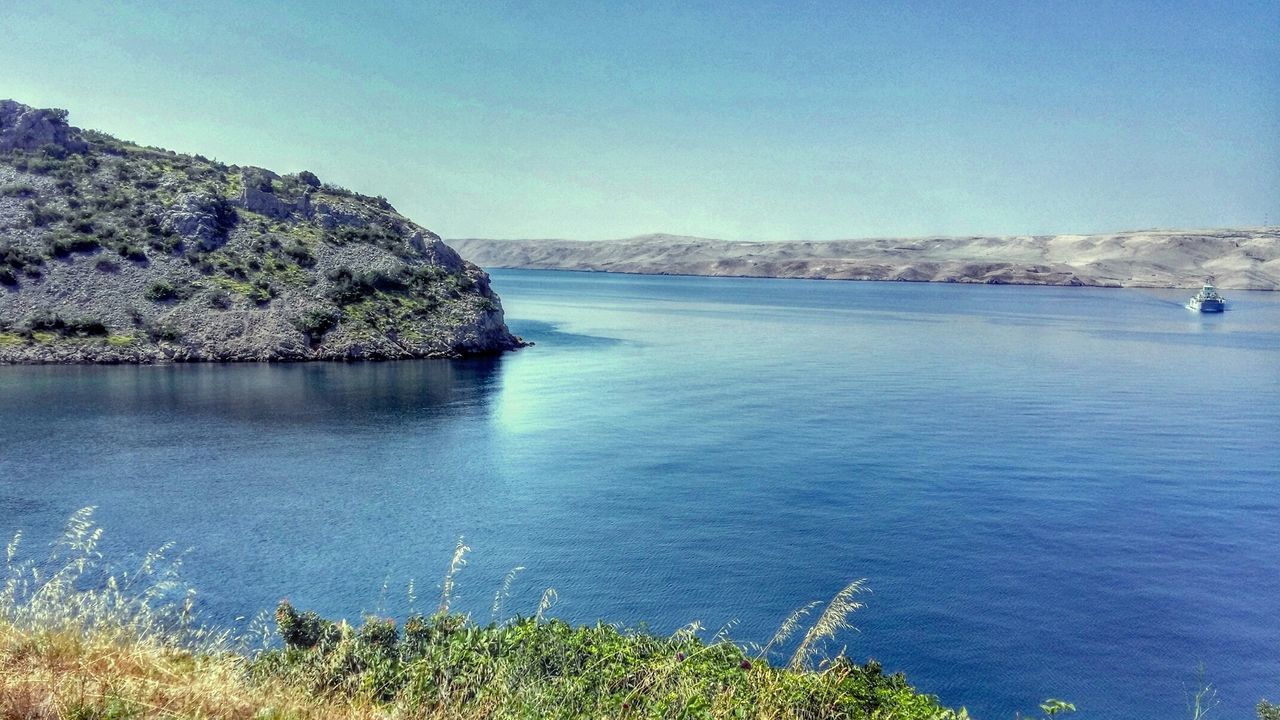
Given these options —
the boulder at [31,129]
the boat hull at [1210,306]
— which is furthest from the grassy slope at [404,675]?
the boat hull at [1210,306]

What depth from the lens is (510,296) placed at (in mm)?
166000

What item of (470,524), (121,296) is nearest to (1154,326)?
(470,524)

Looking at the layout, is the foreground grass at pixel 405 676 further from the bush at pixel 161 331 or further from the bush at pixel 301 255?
the bush at pixel 301 255

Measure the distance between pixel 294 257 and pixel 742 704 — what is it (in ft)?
249

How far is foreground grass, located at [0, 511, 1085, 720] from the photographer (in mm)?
7824

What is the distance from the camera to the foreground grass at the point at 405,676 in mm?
7824

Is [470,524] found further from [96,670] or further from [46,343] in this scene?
[46,343]

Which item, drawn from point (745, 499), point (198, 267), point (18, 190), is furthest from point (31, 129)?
point (745, 499)

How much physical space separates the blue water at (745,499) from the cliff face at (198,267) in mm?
5763

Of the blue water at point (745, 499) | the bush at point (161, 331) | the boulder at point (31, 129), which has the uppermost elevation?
the boulder at point (31, 129)

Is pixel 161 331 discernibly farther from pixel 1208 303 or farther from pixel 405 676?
pixel 1208 303

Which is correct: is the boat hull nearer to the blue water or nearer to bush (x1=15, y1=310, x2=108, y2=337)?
the blue water

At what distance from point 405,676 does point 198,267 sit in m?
70.0

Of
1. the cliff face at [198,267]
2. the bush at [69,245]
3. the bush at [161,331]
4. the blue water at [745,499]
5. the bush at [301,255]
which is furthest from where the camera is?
the bush at [301,255]
